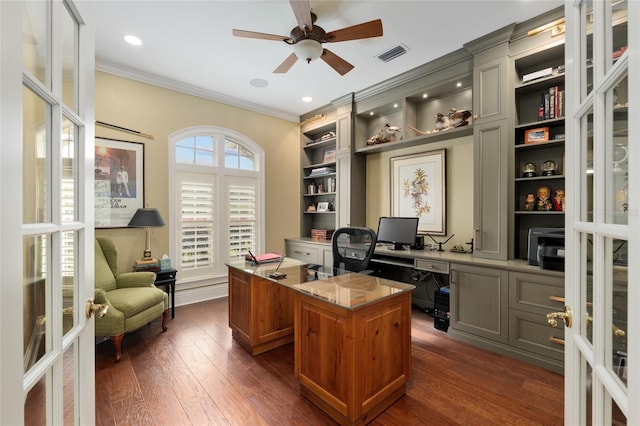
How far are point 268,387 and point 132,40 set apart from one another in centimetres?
357

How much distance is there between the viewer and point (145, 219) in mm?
3438

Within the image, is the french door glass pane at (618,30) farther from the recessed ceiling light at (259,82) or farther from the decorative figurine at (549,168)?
the recessed ceiling light at (259,82)

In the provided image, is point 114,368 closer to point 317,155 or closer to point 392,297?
point 392,297

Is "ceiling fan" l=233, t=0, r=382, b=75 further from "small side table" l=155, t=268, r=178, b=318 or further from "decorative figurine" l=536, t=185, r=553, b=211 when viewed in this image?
"small side table" l=155, t=268, r=178, b=318

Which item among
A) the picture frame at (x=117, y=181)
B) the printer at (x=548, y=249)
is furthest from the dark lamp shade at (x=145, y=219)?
the printer at (x=548, y=249)

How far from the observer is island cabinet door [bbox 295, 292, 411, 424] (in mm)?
1669

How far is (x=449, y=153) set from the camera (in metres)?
3.67

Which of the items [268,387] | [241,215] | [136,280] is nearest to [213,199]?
[241,215]

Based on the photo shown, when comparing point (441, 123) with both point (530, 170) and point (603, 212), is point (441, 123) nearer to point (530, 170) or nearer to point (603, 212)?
point (530, 170)

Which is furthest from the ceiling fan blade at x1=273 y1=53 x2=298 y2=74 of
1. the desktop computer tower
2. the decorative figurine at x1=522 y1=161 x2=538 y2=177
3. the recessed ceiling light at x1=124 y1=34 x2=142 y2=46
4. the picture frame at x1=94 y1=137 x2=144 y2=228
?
the desktop computer tower

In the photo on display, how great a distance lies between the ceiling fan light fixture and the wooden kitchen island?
194 centimetres

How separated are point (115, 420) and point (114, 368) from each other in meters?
0.74

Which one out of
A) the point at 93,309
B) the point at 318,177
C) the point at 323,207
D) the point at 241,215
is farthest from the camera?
the point at 318,177

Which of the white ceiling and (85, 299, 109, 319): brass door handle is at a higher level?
the white ceiling
